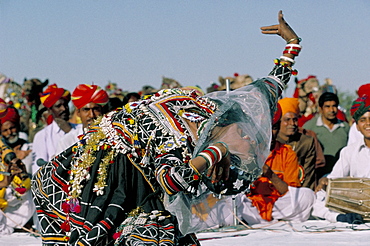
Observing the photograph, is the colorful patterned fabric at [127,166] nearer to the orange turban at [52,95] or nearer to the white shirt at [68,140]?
the white shirt at [68,140]

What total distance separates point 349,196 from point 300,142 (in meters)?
1.57

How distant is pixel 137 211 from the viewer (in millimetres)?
4055

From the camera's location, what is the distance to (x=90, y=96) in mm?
7332

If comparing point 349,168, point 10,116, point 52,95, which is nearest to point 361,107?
point 349,168

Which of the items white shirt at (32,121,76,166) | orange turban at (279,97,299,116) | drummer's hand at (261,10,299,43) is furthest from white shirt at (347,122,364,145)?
drummer's hand at (261,10,299,43)

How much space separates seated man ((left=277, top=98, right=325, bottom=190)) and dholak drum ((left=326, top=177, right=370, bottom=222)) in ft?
2.85

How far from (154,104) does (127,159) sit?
15.8 inches

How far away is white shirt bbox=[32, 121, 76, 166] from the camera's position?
344 inches

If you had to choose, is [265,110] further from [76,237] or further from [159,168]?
[76,237]

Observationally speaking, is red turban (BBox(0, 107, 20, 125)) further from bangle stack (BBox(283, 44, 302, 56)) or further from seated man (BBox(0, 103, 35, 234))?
bangle stack (BBox(283, 44, 302, 56))

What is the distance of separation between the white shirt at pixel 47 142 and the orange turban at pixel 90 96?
1.30 metres

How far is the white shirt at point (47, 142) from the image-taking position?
28.6 ft

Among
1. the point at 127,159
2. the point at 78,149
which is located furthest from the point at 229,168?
the point at 78,149

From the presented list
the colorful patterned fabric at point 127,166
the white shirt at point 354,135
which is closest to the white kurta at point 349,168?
the white shirt at point 354,135
